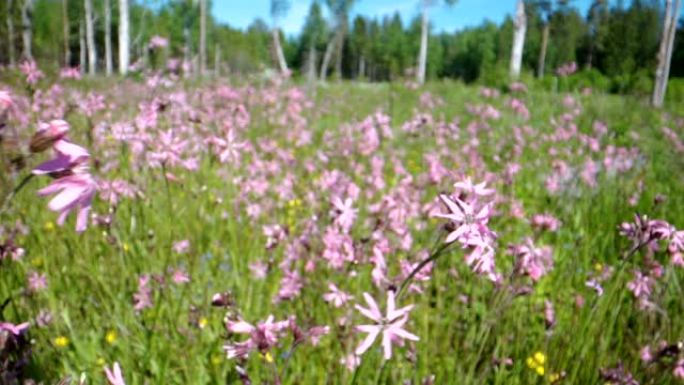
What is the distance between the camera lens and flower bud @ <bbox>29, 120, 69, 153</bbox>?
926mm

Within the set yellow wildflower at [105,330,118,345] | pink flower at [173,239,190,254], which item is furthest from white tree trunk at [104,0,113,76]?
yellow wildflower at [105,330,118,345]

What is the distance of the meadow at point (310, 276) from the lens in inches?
57.0

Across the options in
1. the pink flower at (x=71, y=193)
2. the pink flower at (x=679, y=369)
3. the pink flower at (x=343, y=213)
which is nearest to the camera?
the pink flower at (x=71, y=193)

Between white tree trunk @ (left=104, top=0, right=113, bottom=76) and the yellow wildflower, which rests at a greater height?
white tree trunk @ (left=104, top=0, right=113, bottom=76)

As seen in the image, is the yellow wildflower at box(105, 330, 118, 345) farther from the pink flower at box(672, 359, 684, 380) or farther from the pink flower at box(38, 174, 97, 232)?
the pink flower at box(672, 359, 684, 380)

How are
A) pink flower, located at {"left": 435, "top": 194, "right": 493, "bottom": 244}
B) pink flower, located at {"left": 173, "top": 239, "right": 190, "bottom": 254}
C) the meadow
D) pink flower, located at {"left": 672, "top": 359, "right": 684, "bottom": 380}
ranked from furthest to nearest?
pink flower, located at {"left": 173, "top": 239, "right": 190, "bottom": 254} < pink flower, located at {"left": 672, "top": 359, "right": 684, "bottom": 380} < the meadow < pink flower, located at {"left": 435, "top": 194, "right": 493, "bottom": 244}

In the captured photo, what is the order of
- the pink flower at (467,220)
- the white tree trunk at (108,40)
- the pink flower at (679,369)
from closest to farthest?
the pink flower at (467,220) → the pink flower at (679,369) → the white tree trunk at (108,40)

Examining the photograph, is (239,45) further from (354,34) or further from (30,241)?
(30,241)

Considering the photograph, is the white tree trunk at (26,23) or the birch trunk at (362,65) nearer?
the white tree trunk at (26,23)

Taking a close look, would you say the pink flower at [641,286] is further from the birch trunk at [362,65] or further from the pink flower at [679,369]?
the birch trunk at [362,65]

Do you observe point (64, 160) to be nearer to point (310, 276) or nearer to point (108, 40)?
point (310, 276)

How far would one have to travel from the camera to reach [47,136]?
93 cm

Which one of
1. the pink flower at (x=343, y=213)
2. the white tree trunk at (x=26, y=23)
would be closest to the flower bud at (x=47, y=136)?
the pink flower at (x=343, y=213)

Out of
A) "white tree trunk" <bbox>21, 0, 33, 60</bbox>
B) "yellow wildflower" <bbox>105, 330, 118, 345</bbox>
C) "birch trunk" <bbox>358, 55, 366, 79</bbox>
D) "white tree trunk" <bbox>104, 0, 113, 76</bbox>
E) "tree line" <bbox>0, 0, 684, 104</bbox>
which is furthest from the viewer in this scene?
"birch trunk" <bbox>358, 55, 366, 79</bbox>
